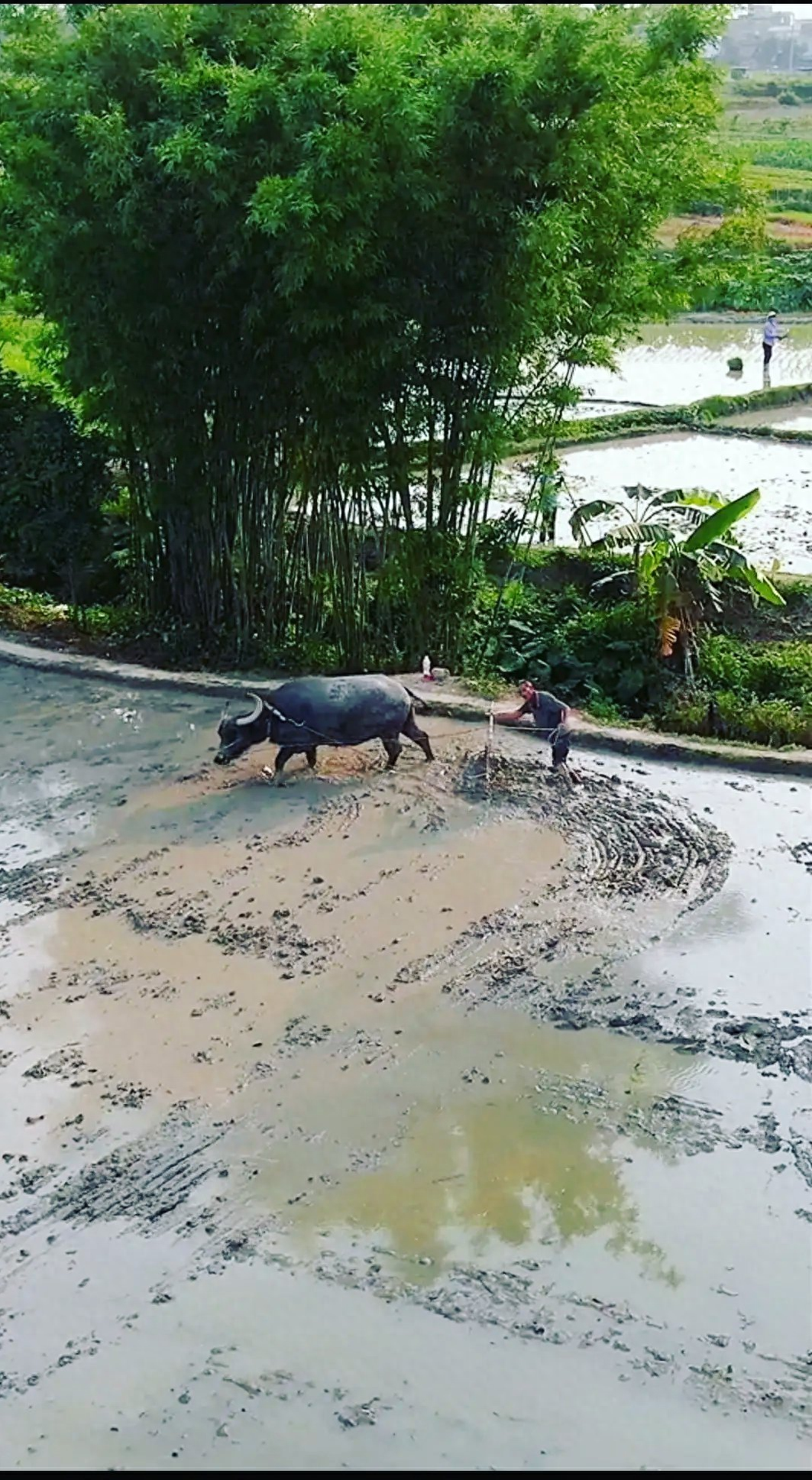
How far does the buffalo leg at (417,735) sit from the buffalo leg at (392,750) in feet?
0.22

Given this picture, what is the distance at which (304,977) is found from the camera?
548 centimetres

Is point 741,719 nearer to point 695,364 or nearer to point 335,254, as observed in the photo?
point 335,254

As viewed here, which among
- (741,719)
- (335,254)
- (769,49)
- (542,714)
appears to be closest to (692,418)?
(741,719)

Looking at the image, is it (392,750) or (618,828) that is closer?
(618,828)

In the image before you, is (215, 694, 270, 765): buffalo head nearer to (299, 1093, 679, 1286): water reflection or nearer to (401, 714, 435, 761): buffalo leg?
(401, 714, 435, 761): buffalo leg

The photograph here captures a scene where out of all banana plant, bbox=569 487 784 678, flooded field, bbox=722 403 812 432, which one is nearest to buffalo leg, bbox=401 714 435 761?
banana plant, bbox=569 487 784 678

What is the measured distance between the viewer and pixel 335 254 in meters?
6.84

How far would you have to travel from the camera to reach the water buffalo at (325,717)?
22.7ft

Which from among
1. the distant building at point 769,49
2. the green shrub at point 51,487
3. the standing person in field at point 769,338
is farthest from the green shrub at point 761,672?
the distant building at point 769,49

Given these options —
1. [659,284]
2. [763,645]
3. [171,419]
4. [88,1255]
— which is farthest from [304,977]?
[659,284]

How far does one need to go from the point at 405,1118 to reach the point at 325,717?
2.52 metres

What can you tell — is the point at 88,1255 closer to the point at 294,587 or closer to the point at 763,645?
the point at 294,587

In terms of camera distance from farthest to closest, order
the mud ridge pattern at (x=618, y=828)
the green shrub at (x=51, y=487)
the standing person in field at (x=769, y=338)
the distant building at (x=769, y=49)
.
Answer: the distant building at (x=769, y=49)
the standing person in field at (x=769, y=338)
the green shrub at (x=51, y=487)
the mud ridge pattern at (x=618, y=828)

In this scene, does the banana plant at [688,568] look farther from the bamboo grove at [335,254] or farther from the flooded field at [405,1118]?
the flooded field at [405,1118]
